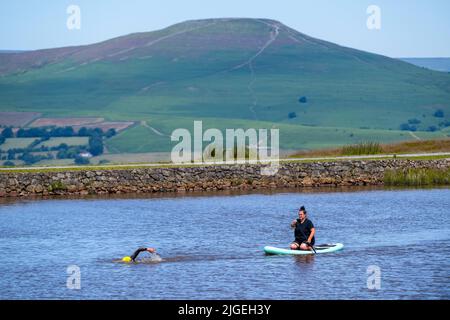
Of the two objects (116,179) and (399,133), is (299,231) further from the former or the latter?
(399,133)

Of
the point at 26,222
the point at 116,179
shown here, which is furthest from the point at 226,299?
the point at 116,179

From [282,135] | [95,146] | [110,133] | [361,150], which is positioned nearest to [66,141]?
[110,133]

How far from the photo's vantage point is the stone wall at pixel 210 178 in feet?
212

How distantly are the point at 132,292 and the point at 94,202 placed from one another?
89.8ft

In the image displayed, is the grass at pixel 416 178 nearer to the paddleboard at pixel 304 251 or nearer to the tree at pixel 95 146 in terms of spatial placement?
the paddleboard at pixel 304 251

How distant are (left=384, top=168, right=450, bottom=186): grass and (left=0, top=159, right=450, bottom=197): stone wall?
1.83 feet

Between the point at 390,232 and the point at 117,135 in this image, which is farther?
the point at 117,135

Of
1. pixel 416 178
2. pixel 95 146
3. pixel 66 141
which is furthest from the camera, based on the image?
pixel 66 141

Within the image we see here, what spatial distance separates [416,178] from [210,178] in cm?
1187

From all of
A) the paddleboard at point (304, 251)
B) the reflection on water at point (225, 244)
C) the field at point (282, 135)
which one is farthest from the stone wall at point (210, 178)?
the field at point (282, 135)

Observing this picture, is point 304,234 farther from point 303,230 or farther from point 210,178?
point 210,178

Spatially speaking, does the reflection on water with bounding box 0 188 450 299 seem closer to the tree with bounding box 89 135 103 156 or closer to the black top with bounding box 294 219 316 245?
the black top with bounding box 294 219 316 245

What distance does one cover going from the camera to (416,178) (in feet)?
210

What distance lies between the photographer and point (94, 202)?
5994cm
